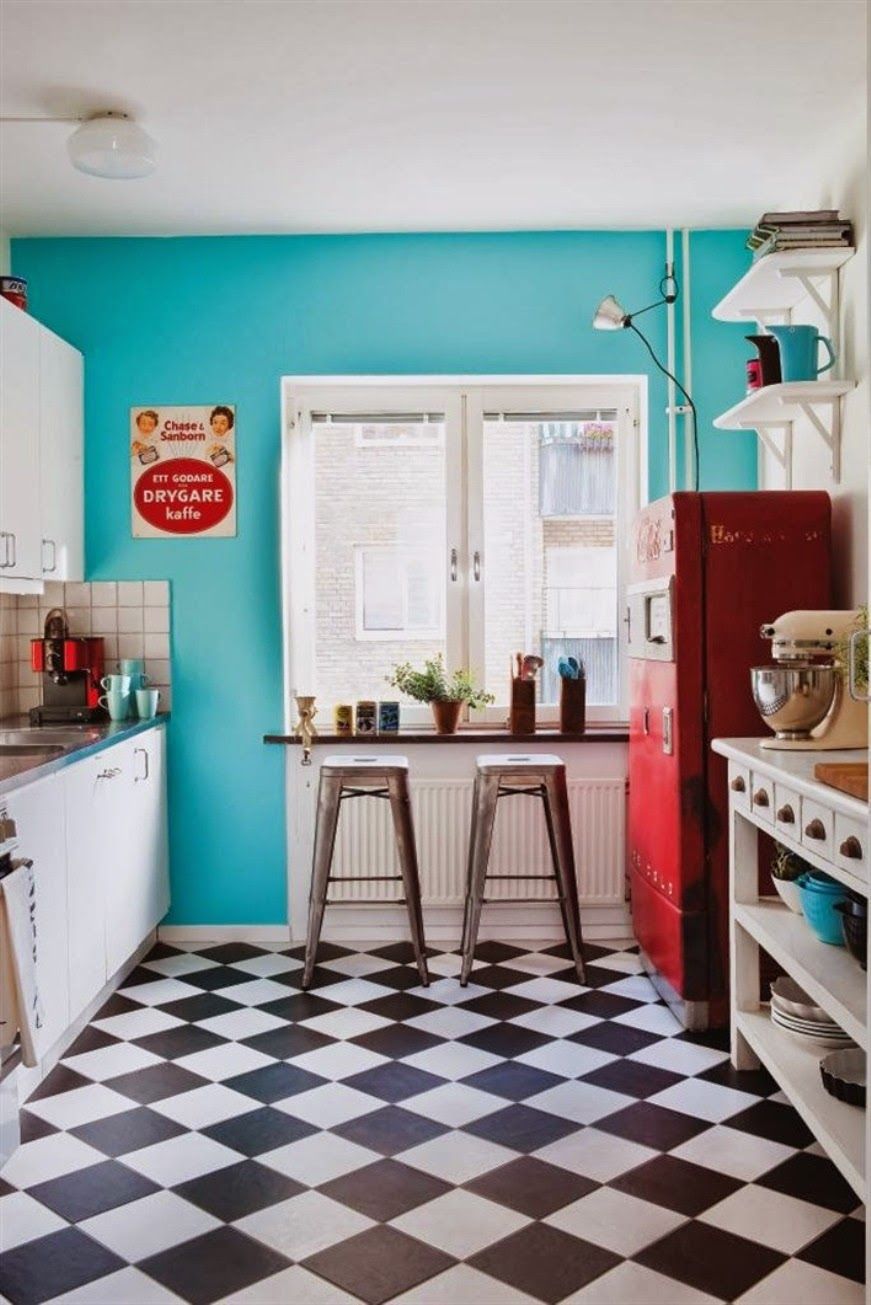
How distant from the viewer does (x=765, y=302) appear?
12.9 ft

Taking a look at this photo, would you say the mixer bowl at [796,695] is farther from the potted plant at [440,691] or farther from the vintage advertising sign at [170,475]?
the vintage advertising sign at [170,475]

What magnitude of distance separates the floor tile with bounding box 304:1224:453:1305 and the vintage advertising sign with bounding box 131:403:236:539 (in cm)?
277

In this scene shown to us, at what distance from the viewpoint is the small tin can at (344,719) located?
14.7ft

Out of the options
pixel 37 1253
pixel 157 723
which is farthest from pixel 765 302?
pixel 37 1253

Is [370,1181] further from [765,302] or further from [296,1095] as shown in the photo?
[765,302]

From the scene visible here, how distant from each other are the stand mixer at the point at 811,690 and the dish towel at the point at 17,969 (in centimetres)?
180

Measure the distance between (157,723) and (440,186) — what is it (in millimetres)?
2083

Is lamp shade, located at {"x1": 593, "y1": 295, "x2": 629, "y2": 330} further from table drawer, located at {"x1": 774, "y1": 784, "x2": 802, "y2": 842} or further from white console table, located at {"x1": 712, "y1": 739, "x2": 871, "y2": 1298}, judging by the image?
table drawer, located at {"x1": 774, "y1": 784, "x2": 802, "y2": 842}

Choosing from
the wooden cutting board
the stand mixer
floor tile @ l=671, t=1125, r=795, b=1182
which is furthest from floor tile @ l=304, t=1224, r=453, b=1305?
the stand mixer

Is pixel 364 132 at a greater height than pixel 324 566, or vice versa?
pixel 364 132

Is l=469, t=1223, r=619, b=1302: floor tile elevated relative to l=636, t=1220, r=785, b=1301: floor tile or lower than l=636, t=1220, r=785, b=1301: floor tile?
lower

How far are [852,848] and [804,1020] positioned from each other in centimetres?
78

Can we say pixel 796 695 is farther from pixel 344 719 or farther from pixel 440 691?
pixel 344 719

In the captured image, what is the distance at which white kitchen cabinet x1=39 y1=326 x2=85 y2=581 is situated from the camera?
3.97 metres
